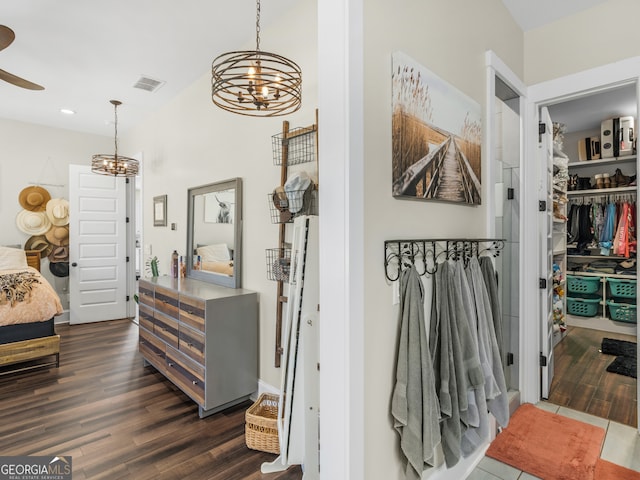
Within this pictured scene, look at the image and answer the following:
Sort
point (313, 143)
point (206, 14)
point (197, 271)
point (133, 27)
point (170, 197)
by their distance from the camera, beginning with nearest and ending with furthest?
point (313, 143), point (206, 14), point (133, 27), point (197, 271), point (170, 197)

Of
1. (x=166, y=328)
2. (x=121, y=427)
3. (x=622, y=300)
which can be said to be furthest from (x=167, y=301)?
(x=622, y=300)

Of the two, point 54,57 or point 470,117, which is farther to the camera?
point 54,57

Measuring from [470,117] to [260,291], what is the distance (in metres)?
1.89

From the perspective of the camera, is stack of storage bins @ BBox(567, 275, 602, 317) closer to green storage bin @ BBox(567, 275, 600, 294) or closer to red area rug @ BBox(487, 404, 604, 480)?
green storage bin @ BBox(567, 275, 600, 294)

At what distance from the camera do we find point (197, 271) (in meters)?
3.50

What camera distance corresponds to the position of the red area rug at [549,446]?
198 cm

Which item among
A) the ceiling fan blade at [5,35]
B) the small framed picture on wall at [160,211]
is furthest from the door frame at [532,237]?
the small framed picture on wall at [160,211]

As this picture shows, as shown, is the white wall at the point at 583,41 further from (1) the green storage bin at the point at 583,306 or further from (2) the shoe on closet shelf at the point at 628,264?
(1) the green storage bin at the point at 583,306

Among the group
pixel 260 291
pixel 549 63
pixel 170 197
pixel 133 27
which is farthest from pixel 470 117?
pixel 170 197

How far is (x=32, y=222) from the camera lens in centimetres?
491

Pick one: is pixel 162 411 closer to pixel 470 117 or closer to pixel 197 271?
pixel 197 271

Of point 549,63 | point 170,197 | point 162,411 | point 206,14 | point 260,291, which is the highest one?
point 206,14

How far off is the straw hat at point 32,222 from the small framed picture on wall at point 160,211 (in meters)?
1.89

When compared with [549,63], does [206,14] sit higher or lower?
higher
